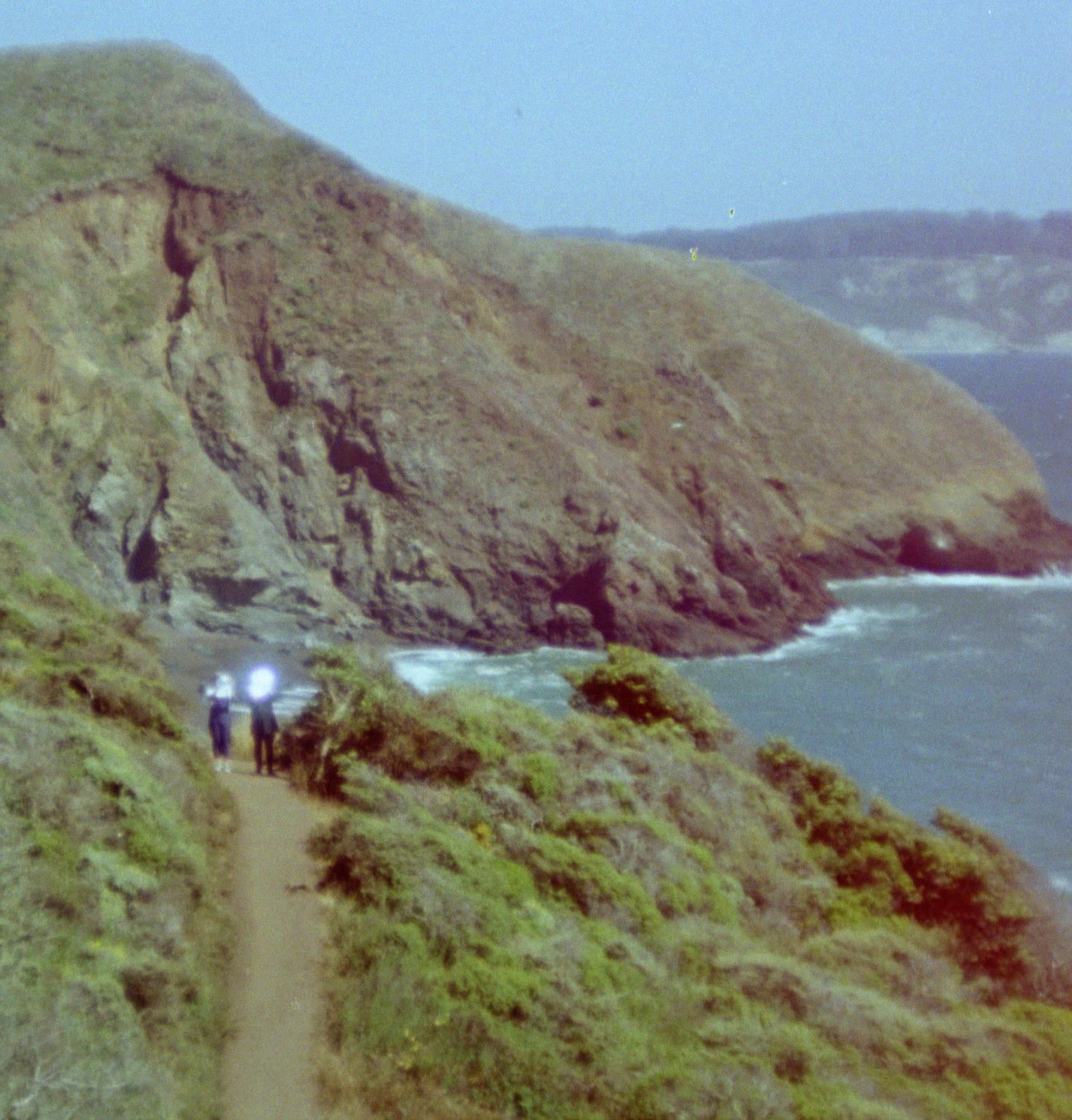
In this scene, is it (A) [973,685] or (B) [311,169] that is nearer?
(A) [973,685]

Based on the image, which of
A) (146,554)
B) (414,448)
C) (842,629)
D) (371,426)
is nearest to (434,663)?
(146,554)

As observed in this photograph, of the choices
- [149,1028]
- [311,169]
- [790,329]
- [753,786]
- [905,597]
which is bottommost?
[905,597]

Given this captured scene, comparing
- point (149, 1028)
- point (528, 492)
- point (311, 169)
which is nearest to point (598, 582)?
point (528, 492)

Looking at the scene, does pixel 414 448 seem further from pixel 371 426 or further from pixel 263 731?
pixel 263 731

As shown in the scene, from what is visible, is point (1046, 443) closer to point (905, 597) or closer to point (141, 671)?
point (905, 597)

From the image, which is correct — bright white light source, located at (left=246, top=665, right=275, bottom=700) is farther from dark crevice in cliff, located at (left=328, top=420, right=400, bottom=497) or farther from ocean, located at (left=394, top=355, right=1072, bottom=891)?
dark crevice in cliff, located at (left=328, top=420, right=400, bottom=497)

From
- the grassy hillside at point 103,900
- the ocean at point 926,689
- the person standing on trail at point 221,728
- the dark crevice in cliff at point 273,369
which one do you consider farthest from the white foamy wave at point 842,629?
the grassy hillside at point 103,900

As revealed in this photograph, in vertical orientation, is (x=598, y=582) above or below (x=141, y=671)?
below
